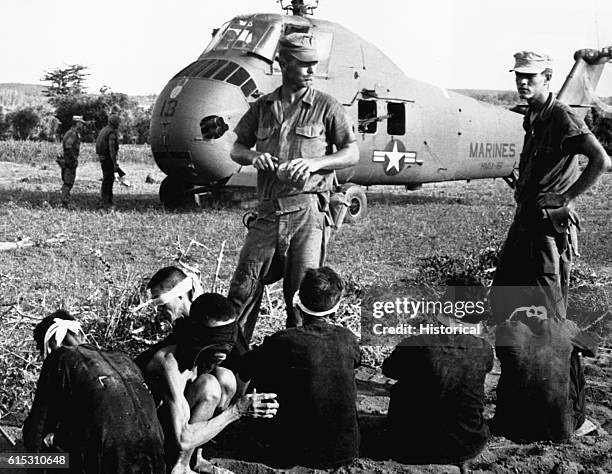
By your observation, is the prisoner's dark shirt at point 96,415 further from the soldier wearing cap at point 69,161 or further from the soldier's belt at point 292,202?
the soldier wearing cap at point 69,161

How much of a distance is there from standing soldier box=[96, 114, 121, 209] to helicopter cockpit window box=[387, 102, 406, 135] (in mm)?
4740

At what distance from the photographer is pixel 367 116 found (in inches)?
566

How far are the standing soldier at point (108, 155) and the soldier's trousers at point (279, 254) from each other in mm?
10112

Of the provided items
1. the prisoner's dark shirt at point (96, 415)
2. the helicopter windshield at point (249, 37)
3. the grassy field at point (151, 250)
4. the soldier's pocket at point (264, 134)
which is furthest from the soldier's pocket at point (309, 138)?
the helicopter windshield at point (249, 37)

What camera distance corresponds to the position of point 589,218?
14555 millimetres

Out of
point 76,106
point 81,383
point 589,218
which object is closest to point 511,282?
point 81,383

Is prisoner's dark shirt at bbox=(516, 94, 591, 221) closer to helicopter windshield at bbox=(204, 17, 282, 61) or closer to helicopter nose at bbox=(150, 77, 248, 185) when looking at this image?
helicopter nose at bbox=(150, 77, 248, 185)

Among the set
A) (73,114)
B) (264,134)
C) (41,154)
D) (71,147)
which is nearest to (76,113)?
(73,114)

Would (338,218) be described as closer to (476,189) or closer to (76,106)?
(476,189)

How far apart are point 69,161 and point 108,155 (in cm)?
67

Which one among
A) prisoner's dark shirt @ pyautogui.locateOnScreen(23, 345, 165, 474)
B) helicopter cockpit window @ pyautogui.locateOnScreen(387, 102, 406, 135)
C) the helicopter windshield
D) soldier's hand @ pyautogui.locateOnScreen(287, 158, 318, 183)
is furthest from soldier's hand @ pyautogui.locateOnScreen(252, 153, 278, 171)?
helicopter cockpit window @ pyautogui.locateOnScreen(387, 102, 406, 135)

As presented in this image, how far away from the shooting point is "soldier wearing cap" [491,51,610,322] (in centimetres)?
533

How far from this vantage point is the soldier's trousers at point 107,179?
15.1 metres

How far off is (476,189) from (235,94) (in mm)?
9768
